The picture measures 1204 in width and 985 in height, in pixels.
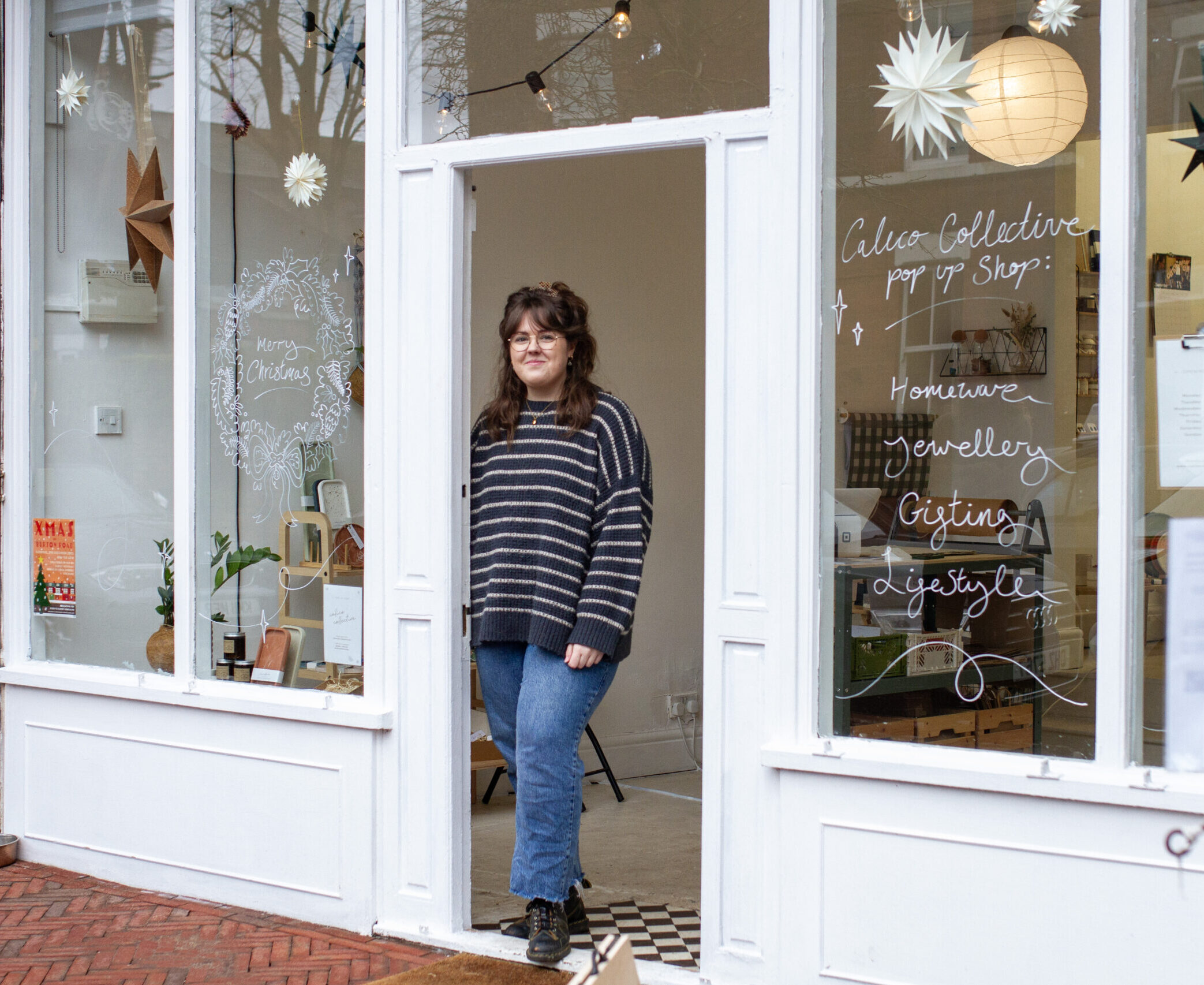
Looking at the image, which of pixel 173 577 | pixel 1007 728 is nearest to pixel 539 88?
pixel 173 577

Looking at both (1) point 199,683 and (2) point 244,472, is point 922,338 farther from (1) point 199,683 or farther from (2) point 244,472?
(1) point 199,683

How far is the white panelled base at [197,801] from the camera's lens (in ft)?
12.2

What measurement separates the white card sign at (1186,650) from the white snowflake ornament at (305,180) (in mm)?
2819

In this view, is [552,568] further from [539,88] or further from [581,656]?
[539,88]

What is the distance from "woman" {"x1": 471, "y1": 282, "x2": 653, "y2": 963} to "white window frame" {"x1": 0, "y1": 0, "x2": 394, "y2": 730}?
0.43 metres

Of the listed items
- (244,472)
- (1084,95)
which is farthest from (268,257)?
(1084,95)

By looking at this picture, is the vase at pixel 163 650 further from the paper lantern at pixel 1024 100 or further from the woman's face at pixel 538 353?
the paper lantern at pixel 1024 100

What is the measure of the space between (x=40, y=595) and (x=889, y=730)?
3266mm

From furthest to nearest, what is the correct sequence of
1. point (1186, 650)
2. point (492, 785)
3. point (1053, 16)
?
1. point (492, 785)
2. point (1053, 16)
3. point (1186, 650)

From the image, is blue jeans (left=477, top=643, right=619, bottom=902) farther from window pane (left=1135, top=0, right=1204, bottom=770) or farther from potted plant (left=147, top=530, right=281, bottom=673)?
window pane (left=1135, top=0, right=1204, bottom=770)

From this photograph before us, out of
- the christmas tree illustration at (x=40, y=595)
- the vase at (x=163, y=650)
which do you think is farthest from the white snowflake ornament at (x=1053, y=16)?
the christmas tree illustration at (x=40, y=595)

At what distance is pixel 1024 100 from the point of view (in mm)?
2930

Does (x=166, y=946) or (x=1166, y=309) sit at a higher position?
(x=1166, y=309)

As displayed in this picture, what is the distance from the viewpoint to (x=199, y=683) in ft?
13.2
